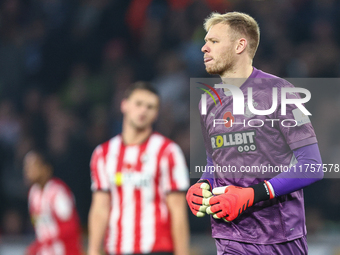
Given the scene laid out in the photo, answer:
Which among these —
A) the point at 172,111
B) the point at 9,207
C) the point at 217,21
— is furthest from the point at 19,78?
the point at 217,21

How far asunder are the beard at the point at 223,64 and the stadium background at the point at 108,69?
150 inches

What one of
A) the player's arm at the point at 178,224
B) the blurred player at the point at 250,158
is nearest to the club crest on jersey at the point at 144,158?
the player's arm at the point at 178,224

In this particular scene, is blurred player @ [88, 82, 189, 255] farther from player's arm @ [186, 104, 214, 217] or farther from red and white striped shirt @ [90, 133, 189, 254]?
player's arm @ [186, 104, 214, 217]

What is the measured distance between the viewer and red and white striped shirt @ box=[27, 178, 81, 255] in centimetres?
675

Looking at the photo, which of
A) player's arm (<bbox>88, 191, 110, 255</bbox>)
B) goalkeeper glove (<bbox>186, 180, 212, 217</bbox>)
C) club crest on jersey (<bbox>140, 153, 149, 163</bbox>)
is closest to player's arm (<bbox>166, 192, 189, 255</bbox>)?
club crest on jersey (<bbox>140, 153, 149, 163</bbox>)

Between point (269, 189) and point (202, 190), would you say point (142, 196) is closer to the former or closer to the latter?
point (202, 190)

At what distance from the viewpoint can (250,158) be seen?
2.54 metres

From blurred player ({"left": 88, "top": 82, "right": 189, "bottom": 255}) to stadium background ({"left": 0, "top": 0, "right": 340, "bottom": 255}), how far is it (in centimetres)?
214

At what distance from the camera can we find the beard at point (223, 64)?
2520 mm

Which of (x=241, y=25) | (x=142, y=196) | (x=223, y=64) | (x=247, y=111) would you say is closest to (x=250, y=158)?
(x=247, y=111)

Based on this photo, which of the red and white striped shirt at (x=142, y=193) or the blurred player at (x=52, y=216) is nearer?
the red and white striped shirt at (x=142, y=193)

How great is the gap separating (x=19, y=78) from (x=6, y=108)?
630mm

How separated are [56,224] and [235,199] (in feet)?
15.9

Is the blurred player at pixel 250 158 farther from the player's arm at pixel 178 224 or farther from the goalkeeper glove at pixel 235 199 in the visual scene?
the player's arm at pixel 178 224
